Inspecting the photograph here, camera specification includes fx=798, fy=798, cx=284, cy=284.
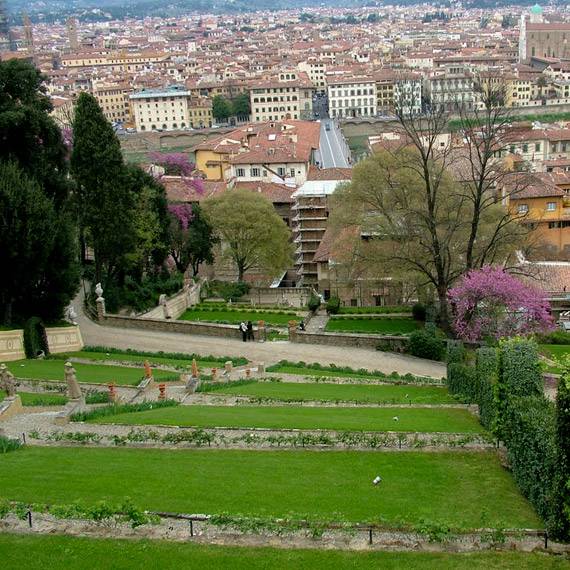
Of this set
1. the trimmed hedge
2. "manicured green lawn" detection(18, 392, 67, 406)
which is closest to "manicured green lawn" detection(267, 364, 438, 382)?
the trimmed hedge

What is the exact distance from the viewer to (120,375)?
82.7 ft

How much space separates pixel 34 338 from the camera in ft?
93.3

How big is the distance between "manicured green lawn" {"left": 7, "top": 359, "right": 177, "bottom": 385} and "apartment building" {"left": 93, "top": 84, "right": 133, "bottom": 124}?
127 meters

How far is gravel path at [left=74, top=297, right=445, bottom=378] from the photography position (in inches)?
1148

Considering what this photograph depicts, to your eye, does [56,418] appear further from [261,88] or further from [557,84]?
[557,84]

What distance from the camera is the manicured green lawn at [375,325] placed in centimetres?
3481

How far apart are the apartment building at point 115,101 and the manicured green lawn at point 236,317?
115666mm

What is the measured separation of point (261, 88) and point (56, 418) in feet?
385

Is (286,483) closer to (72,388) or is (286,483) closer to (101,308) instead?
(72,388)

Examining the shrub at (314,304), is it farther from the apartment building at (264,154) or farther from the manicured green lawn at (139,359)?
the apartment building at (264,154)

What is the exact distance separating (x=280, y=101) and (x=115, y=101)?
35686mm

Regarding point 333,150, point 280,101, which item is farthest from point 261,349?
point 280,101

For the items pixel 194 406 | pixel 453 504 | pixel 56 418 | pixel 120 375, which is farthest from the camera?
pixel 120 375

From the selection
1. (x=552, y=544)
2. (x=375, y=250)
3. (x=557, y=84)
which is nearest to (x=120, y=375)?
(x=375, y=250)
